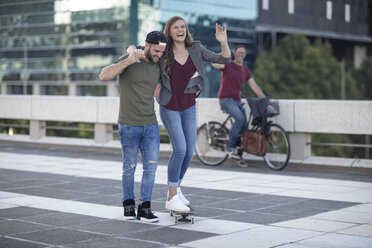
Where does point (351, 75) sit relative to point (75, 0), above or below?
below

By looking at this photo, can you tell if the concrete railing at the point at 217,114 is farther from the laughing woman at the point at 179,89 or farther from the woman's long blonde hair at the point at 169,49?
the woman's long blonde hair at the point at 169,49

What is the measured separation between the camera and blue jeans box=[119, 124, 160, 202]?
7066 millimetres

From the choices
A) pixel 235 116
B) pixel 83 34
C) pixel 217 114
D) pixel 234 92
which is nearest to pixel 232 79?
pixel 234 92

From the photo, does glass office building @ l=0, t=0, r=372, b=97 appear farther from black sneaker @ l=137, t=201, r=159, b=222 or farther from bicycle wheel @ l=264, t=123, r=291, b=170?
black sneaker @ l=137, t=201, r=159, b=222

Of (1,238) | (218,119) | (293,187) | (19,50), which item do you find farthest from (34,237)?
(19,50)

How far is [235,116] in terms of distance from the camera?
1244 centimetres

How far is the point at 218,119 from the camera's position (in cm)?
1399

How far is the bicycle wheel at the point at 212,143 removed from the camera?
13.1m

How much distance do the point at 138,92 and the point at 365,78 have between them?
67426 millimetres

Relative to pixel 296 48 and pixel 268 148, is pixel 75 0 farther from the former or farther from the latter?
pixel 268 148

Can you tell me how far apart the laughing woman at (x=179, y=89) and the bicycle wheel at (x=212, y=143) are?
19.0ft

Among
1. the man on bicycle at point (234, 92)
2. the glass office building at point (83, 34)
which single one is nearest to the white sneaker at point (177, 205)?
the man on bicycle at point (234, 92)

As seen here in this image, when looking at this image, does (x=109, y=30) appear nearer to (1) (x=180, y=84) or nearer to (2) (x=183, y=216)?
(1) (x=180, y=84)

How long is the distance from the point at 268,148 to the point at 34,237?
22.4 feet
